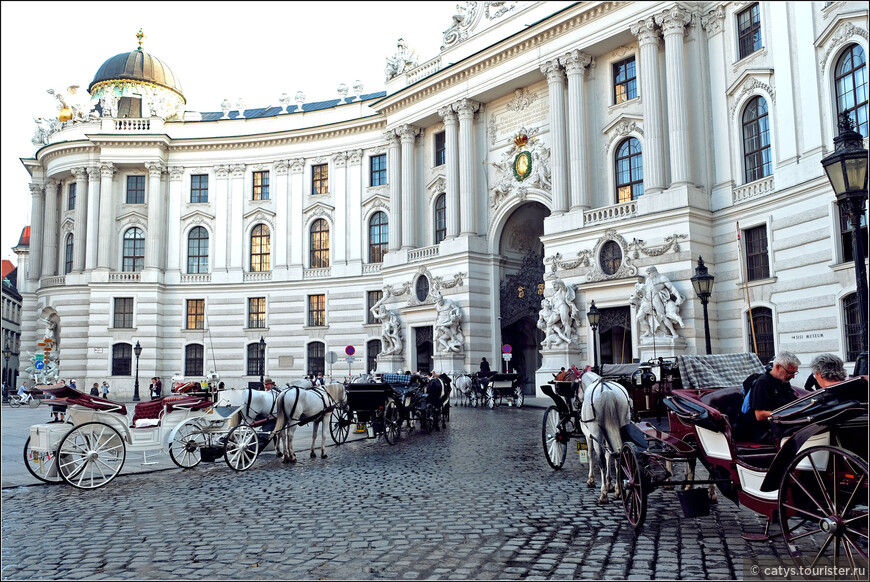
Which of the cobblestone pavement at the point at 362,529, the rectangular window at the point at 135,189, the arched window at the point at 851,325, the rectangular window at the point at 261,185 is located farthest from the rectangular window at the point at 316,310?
the cobblestone pavement at the point at 362,529

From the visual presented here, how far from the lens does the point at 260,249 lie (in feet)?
151

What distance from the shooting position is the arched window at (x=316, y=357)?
43.7 metres

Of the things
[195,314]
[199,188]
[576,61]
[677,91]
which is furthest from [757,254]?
[199,188]

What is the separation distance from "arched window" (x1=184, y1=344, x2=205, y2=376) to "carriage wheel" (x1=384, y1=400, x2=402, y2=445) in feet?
103

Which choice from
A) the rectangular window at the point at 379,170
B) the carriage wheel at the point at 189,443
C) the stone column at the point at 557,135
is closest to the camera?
the carriage wheel at the point at 189,443

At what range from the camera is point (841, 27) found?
21062 millimetres

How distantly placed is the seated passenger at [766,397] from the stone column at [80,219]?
4690 cm

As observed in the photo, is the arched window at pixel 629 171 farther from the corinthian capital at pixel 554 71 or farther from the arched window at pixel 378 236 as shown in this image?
the arched window at pixel 378 236

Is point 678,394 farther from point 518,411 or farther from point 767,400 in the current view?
point 518,411

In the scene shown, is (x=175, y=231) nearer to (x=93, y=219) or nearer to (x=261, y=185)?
(x=93, y=219)

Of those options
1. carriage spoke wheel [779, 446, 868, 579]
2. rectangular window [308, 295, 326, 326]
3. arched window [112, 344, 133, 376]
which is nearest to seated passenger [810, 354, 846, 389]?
carriage spoke wheel [779, 446, 868, 579]

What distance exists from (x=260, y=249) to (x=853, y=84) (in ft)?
115

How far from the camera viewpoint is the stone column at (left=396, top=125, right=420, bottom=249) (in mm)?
39219

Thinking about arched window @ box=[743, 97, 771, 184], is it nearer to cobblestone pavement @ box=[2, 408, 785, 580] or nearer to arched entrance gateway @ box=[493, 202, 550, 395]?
arched entrance gateway @ box=[493, 202, 550, 395]
